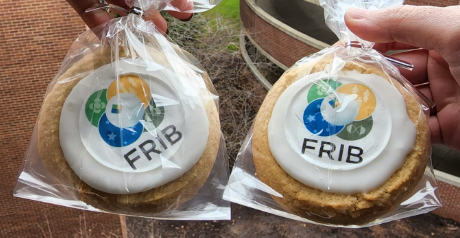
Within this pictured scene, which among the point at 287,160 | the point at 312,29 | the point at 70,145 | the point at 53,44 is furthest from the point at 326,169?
the point at 312,29

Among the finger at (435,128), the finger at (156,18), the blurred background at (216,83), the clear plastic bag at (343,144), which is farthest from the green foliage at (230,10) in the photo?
the clear plastic bag at (343,144)

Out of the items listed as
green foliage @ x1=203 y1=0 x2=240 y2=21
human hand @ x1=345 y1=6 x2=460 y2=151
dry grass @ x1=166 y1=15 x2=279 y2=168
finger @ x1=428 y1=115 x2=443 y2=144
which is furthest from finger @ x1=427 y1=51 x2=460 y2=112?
green foliage @ x1=203 y1=0 x2=240 y2=21

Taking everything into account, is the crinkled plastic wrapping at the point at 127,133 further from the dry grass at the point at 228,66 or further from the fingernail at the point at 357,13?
the dry grass at the point at 228,66

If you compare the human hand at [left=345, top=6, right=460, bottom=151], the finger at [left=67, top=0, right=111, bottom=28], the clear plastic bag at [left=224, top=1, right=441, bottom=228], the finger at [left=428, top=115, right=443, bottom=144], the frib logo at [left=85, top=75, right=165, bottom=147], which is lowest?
the finger at [left=428, top=115, right=443, bottom=144]

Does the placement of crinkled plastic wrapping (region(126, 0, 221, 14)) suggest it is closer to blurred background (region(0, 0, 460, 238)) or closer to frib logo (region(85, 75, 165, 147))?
frib logo (region(85, 75, 165, 147))

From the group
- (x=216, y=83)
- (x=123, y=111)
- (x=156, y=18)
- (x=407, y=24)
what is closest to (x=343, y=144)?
(x=407, y=24)

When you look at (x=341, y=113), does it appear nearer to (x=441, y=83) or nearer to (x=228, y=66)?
(x=441, y=83)

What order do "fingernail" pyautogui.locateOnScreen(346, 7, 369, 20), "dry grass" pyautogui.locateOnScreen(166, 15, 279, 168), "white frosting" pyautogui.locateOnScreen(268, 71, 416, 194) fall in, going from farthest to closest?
"dry grass" pyautogui.locateOnScreen(166, 15, 279, 168) → "fingernail" pyautogui.locateOnScreen(346, 7, 369, 20) → "white frosting" pyautogui.locateOnScreen(268, 71, 416, 194)
